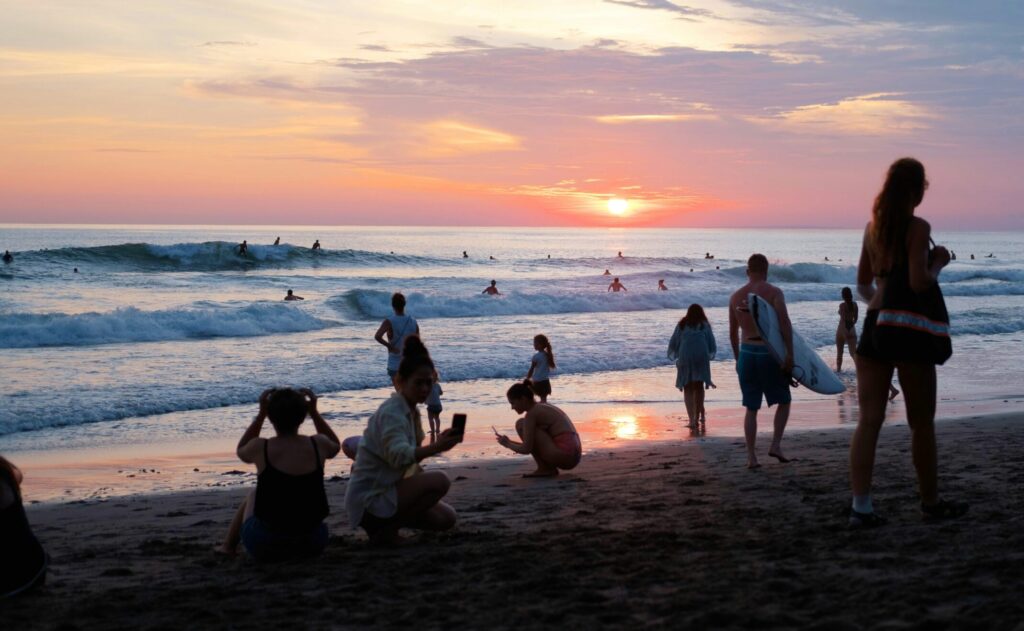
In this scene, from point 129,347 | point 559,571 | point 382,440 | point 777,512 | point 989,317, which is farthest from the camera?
point 989,317

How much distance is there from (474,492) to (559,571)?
3.20 m

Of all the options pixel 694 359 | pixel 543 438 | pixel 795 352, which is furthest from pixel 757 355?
pixel 694 359

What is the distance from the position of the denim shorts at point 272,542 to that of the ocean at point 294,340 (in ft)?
20.7

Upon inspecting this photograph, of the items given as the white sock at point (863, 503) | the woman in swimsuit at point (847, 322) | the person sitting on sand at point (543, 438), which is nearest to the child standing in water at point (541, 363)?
the person sitting on sand at point (543, 438)

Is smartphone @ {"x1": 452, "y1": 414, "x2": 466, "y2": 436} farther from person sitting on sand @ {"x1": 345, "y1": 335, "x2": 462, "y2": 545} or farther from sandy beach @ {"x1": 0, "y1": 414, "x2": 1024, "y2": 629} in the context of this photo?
sandy beach @ {"x1": 0, "y1": 414, "x2": 1024, "y2": 629}

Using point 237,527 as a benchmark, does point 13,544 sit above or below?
above

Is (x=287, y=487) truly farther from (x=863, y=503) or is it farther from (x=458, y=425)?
(x=863, y=503)

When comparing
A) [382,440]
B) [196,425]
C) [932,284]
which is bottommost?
[196,425]

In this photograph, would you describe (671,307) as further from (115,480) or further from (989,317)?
(115,480)

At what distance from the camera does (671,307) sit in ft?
136

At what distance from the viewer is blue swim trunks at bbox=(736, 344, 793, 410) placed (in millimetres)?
8328

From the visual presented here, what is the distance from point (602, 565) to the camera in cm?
507

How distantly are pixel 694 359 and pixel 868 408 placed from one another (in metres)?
6.93

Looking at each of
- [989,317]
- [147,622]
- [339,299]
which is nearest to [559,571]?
[147,622]
